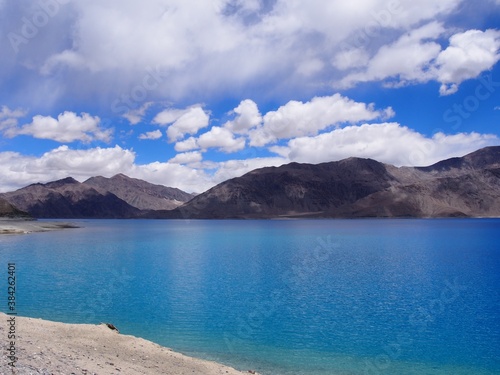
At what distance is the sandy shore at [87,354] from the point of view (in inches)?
601

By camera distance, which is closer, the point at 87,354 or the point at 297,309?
the point at 87,354

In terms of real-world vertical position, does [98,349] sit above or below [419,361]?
above

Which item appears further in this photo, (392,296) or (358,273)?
(358,273)

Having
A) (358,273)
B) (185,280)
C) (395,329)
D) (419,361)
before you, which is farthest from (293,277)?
(419,361)

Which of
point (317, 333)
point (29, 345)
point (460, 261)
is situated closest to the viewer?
point (29, 345)

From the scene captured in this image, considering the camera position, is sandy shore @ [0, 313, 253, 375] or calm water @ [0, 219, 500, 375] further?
calm water @ [0, 219, 500, 375]

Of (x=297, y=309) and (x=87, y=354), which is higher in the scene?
(x=87, y=354)

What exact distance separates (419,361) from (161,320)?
16922mm

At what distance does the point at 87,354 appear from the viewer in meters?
18.5

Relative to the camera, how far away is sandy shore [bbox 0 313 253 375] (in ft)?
50.1

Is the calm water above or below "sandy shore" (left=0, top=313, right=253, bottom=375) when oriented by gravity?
below

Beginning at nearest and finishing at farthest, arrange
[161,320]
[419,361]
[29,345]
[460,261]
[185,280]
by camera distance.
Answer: [29,345]
[419,361]
[161,320]
[185,280]
[460,261]

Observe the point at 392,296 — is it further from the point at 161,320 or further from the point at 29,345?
the point at 29,345

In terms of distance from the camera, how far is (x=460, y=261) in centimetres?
6300
